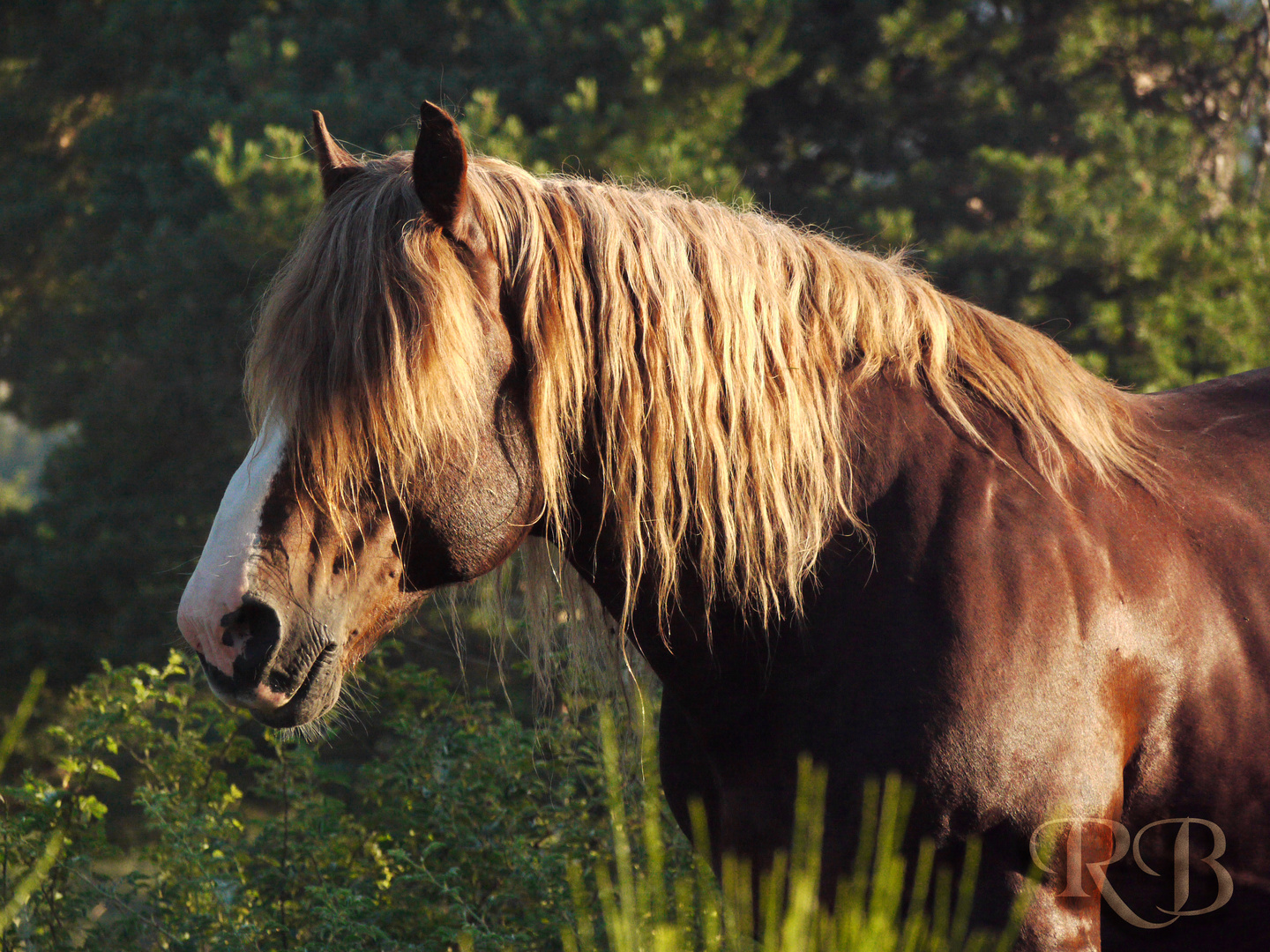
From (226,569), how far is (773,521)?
0.82m

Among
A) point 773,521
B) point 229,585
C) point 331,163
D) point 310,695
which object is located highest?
point 331,163

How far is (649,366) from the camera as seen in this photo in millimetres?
1674

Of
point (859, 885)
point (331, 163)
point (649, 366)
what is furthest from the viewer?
point (331, 163)

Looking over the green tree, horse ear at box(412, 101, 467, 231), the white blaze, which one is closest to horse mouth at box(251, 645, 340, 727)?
the white blaze

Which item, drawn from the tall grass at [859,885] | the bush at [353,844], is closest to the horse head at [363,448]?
the tall grass at [859,885]

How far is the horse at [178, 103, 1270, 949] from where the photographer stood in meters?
1.51

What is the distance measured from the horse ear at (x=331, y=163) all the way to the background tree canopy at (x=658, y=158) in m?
3.95

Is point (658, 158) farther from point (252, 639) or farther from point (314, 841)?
point (252, 639)

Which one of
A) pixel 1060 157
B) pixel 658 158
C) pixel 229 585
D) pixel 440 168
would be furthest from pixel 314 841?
pixel 1060 157

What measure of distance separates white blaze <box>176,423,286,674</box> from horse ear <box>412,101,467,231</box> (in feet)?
1.44

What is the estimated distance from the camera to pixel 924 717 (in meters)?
1.52

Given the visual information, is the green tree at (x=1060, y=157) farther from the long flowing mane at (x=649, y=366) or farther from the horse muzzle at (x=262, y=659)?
the horse muzzle at (x=262, y=659)

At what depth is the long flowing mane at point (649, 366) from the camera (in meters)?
1.51

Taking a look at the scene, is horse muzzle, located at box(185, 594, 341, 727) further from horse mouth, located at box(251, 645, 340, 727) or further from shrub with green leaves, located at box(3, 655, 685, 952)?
shrub with green leaves, located at box(3, 655, 685, 952)
